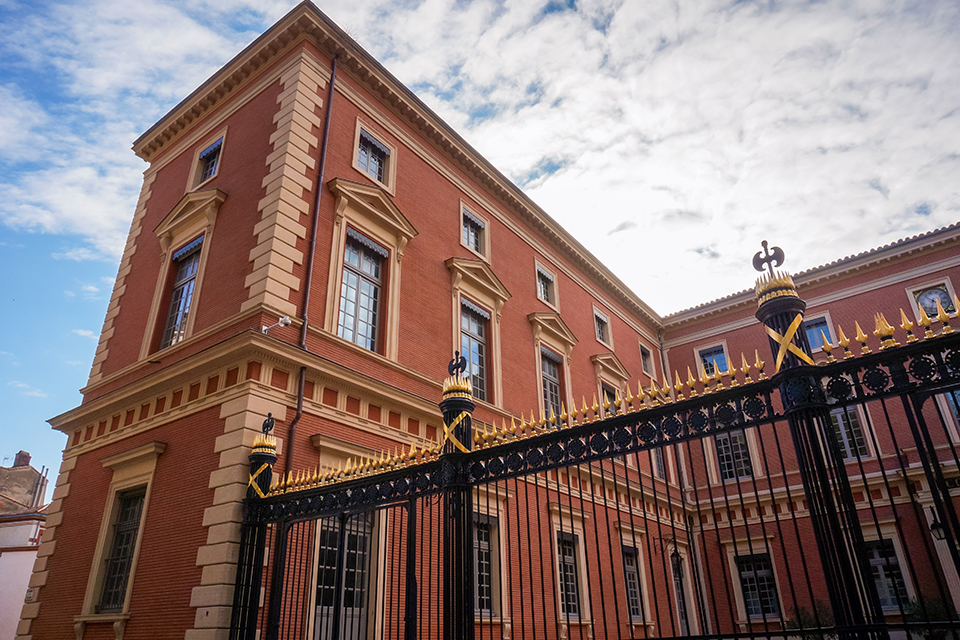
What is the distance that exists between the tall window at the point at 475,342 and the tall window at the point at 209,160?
6.86 m

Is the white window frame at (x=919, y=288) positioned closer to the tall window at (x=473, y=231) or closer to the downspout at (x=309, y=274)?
A: the tall window at (x=473, y=231)

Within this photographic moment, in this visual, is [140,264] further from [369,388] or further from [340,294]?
[369,388]

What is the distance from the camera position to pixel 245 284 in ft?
39.3

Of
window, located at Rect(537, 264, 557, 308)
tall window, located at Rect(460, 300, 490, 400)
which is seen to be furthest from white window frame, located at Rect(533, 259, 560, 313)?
tall window, located at Rect(460, 300, 490, 400)

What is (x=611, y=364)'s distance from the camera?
23094 millimetres

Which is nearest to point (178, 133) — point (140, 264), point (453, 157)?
point (140, 264)

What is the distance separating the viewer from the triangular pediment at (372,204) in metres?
13.5

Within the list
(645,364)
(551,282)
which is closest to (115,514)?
(551,282)

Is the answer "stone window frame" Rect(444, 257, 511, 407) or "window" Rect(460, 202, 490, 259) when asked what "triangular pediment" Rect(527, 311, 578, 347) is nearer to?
"stone window frame" Rect(444, 257, 511, 407)

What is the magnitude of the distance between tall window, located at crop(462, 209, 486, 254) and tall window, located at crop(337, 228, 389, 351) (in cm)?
399

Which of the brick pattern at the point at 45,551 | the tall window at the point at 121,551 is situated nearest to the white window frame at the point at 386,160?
the tall window at the point at 121,551

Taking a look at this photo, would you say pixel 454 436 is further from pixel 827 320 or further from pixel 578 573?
pixel 827 320

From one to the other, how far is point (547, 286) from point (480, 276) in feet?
15.7

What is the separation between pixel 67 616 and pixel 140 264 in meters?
8.03
